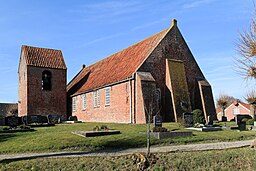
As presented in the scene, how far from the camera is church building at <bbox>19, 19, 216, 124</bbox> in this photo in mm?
28511

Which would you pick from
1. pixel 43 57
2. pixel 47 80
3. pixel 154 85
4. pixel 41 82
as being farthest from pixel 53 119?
pixel 154 85

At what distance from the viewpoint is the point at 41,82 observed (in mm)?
39969

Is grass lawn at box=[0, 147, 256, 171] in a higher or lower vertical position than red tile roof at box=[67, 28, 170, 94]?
lower

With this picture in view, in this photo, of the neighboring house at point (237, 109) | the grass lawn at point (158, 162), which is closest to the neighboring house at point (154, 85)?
the grass lawn at point (158, 162)

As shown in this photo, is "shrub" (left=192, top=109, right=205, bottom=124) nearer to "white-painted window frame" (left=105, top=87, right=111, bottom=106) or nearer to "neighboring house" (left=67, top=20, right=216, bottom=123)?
"neighboring house" (left=67, top=20, right=216, bottom=123)

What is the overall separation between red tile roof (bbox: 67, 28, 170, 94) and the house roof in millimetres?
4746

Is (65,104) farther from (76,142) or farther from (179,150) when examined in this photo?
(179,150)

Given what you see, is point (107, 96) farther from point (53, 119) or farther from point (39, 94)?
point (39, 94)

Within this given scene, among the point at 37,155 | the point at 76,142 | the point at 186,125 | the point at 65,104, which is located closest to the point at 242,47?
the point at 186,125

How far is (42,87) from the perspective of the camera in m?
40.3

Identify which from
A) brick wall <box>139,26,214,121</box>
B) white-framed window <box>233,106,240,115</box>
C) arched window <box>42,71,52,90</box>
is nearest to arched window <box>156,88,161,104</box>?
brick wall <box>139,26,214,121</box>

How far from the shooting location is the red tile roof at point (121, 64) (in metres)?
30.9

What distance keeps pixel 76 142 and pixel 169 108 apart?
649 inches

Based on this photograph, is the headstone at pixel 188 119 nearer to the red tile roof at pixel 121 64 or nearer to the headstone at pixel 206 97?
the red tile roof at pixel 121 64
